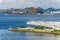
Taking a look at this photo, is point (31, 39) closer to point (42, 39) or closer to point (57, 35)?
point (42, 39)

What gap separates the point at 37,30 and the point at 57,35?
4.48 meters

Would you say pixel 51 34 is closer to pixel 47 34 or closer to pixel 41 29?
pixel 47 34

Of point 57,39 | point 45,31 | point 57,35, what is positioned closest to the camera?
point 57,39

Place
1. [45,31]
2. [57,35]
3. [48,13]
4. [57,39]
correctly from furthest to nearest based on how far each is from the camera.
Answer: [48,13] < [45,31] < [57,35] < [57,39]

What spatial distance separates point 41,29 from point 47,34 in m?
3.18

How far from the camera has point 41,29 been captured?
33781 millimetres

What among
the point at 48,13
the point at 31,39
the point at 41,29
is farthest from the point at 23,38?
the point at 48,13

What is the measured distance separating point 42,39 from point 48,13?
116587 mm

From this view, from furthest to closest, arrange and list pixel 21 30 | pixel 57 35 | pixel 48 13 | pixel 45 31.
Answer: pixel 48 13
pixel 21 30
pixel 45 31
pixel 57 35

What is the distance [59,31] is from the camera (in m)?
31.0

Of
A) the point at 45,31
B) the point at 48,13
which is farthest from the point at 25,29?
the point at 48,13

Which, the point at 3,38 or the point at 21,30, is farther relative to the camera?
the point at 21,30

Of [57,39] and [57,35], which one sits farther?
[57,35]

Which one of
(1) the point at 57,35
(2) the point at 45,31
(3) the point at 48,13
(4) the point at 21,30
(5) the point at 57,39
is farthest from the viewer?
(3) the point at 48,13
